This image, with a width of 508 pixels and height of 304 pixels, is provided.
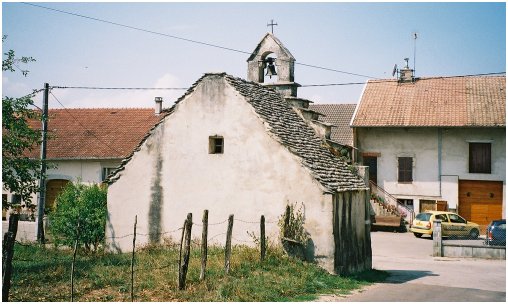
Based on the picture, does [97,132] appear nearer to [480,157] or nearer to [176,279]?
[176,279]

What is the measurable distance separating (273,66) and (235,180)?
22.0ft

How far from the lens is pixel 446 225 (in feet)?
87.5

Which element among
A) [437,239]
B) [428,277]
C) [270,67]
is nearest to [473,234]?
[437,239]

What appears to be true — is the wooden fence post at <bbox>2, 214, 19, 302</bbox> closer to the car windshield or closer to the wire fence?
the wire fence

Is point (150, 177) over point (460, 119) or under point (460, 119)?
under

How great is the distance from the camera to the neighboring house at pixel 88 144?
32.2 meters

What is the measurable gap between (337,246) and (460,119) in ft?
68.2

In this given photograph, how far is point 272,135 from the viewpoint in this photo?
49.2 ft

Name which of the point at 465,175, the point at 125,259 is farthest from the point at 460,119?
the point at 125,259

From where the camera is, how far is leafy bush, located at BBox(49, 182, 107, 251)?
1892 centimetres

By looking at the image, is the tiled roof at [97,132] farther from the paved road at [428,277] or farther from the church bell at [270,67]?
the paved road at [428,277]

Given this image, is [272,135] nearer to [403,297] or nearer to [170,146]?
[170,146]

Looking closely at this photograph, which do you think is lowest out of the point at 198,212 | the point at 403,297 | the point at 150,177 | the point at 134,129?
the point at 403,297

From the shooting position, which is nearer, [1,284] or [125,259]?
[1,284]
